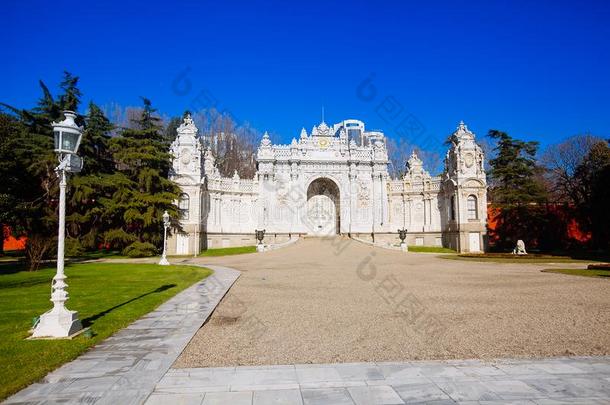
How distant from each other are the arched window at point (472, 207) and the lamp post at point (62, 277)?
133 ft

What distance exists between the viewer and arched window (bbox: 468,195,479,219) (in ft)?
136

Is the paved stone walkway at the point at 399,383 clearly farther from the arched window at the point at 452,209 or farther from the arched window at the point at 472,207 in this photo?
the arched window at the point at 452,209

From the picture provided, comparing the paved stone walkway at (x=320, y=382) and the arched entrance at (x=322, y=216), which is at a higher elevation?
the arched entrance at (x=322, y=216)

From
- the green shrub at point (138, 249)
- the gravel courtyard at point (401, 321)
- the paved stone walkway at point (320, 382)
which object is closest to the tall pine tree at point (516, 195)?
the gravel courtyard at point (401, 321)

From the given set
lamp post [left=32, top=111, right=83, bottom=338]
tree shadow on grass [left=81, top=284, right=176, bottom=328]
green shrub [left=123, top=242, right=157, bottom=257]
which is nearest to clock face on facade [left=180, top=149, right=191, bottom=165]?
green shrub [left=123, top=242, right=157, bottom=257]

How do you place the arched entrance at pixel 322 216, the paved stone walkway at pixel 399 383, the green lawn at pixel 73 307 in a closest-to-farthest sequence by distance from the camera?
the paved stone walkway at pixel 399 383 → the green lawn at pixel 73 307 → the arched entrance at pixel 322 216

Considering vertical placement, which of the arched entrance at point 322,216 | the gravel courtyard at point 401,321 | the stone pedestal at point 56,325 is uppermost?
the arched entrance at point 322,216

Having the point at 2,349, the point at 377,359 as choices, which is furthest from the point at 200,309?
the point at 377,359

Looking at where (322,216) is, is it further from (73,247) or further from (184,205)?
(73,247)

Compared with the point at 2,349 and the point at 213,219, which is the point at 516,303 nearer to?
the point at 2,349

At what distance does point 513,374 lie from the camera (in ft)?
17.4

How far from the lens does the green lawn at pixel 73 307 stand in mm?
5641

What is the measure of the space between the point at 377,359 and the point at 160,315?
5.59 meters

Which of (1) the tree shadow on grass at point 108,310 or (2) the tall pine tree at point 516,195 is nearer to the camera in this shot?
(1) the tree shadow on grass at point 108,310
